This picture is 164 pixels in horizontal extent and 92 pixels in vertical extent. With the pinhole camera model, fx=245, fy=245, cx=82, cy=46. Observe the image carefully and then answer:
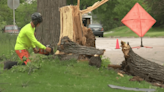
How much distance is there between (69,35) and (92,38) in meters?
0.92

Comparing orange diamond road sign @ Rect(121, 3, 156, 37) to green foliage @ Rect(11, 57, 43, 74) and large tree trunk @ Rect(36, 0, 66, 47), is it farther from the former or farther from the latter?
green foliage @ Rect(11, 57, 43, 74)

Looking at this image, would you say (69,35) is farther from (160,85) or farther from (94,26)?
(94,26)

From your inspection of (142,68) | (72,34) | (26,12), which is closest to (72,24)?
(72,34)

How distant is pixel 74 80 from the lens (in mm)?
5559

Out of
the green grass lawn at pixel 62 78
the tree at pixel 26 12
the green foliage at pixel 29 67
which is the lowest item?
the green grass lawn at pixel 62 78

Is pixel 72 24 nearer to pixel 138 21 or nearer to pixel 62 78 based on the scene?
pixel 62 78

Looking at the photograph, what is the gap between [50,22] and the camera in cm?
823

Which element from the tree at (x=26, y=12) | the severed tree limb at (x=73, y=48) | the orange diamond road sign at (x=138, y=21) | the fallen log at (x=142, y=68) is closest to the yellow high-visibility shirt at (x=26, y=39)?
the severed tree limb at (x=73, y=48)

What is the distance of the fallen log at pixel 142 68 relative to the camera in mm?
6164

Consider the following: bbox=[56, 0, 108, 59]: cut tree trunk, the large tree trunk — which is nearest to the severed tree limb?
bbox=[56, 0, 108, 59]: cut tree trunk

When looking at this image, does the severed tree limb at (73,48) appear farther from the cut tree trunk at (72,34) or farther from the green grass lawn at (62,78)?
the green grass lawn at (62,78)

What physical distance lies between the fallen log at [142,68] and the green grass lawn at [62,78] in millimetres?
334

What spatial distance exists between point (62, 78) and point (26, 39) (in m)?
1.40

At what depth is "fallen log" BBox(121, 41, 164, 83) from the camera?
6164 millimetres
